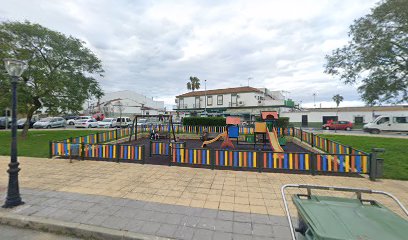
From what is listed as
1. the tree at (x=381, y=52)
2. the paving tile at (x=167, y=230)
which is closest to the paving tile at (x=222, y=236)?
the paving tile at (x=167, y=230)

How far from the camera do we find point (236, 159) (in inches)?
298

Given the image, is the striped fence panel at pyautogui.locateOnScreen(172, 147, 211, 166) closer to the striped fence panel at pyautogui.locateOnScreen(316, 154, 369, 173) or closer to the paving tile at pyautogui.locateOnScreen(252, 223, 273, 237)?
the striped fence panel at pyautogui.locateOnScreen(316, 154, 369, 173)

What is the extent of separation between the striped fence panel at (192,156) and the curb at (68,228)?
15.1 ft

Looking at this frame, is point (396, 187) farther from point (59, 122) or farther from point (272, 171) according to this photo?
point (59, 122)

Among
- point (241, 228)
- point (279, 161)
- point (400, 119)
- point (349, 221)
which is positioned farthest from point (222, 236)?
point (400, 119)

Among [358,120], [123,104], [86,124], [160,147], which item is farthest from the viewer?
[123,104]

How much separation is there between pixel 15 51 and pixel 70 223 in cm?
1646

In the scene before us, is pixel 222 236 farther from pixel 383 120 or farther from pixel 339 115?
pixel 339 115

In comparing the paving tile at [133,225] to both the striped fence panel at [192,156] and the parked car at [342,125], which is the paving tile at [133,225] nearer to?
the striped fence panel at [192,156]

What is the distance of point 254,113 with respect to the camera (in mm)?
41938

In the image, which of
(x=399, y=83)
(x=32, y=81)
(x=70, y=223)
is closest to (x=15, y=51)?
(x=32, y=81)

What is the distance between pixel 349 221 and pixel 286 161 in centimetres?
526

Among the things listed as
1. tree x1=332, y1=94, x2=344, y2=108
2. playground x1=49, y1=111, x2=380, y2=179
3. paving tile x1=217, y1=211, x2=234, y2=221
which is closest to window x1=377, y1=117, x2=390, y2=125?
playground x1=49, y1=111, x2=380, y2=179

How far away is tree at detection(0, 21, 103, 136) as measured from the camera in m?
14.3
